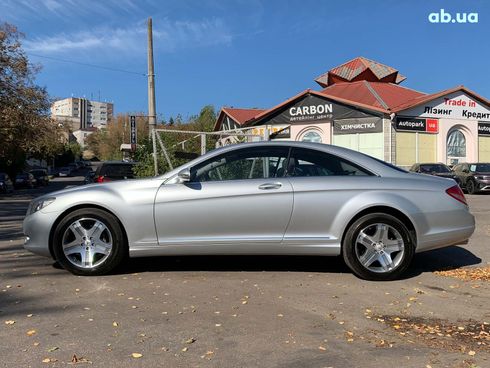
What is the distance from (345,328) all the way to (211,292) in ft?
5.22

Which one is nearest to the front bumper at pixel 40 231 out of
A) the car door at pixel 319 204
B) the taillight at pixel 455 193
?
the car door at pixel 319 204

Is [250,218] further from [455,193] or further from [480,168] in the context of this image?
[480,168]

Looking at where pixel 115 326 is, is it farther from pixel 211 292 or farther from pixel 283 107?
pixel 283 107

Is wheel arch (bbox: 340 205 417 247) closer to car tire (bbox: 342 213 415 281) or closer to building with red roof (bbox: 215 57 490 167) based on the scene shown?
car tire (bbox: 342 213 415 281)

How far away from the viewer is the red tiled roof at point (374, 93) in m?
33.3

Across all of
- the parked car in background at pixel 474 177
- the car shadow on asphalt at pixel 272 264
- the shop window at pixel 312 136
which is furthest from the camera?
the shop window at pixel 312 136

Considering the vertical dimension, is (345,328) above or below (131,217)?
below

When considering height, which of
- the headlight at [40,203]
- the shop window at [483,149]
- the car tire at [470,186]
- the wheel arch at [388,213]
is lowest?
the car tire at [470,186]

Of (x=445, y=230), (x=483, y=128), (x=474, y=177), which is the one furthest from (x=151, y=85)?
(x=483, y=128)

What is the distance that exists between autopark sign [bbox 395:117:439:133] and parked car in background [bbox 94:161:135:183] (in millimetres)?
19769

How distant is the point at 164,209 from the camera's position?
19.7 feet

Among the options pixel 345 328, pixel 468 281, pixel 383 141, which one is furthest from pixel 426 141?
pixel 345 328

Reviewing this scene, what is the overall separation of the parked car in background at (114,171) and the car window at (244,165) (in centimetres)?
1032

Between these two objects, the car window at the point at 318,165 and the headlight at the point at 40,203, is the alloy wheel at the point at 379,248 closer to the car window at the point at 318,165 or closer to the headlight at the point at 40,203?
the car window at the point at 318,165
